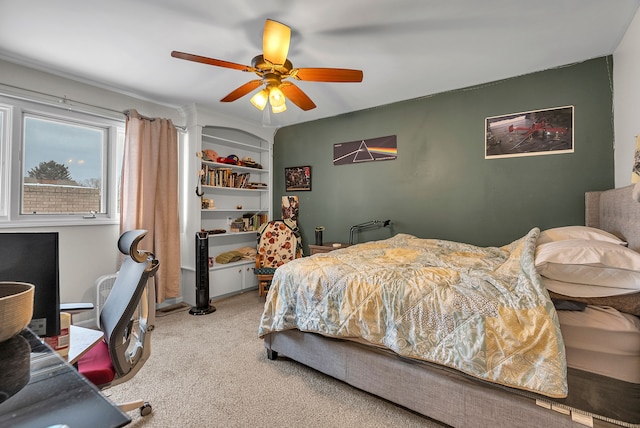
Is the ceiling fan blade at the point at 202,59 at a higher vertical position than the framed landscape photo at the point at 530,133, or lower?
higher

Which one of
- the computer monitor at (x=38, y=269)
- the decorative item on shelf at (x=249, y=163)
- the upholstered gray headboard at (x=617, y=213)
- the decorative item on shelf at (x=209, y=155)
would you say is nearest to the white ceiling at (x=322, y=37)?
the decorative item on shelf at (x=209, y=155)

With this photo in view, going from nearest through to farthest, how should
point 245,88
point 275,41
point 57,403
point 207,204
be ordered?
point 57,403 → point 275,41 → point 245,88 → point 207,204

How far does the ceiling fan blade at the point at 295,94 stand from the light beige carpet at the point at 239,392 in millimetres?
2171

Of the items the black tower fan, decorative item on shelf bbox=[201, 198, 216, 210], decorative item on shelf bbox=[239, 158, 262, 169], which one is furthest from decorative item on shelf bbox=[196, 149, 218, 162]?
the black tower fan

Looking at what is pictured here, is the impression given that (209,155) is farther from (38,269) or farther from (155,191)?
(38,269)

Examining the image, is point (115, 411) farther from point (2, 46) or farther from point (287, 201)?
point (287, 201)

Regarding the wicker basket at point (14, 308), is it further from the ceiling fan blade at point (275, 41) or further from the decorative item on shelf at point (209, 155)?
the decorative item on shelf at point (209, 155)

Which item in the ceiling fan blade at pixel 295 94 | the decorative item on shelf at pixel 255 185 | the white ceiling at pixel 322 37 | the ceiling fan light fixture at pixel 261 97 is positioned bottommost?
the decorative item on shelf at pixel 255 185

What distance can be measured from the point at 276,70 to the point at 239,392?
226cm

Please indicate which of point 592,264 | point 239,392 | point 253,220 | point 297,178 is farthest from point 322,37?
point 253,220

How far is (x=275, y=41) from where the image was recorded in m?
1.84

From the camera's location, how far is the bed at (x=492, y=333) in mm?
1274

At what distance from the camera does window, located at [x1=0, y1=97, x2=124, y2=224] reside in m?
2.66

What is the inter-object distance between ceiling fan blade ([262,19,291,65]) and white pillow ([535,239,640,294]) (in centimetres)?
194
